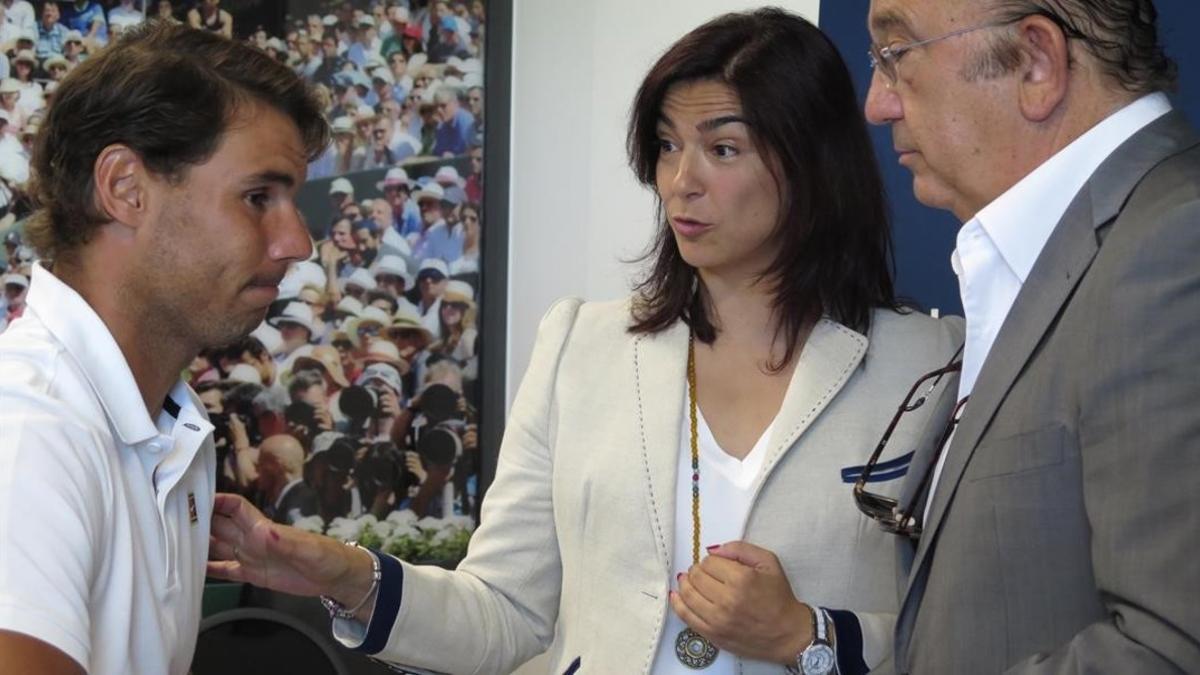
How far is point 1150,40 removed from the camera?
1500 millimetres

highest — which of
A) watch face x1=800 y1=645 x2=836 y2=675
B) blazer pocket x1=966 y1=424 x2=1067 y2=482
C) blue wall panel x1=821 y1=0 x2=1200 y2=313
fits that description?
blue wall panel x1=821 y1=0 x2=1200 y2=313

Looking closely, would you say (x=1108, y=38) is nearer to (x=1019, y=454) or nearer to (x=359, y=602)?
(x=1019, y=454)

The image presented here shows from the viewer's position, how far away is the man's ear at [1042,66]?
4.83 ft

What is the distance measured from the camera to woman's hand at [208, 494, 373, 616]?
2.13m

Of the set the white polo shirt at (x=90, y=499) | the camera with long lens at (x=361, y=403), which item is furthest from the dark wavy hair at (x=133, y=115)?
the camera with long lens at (x=361, y=403)

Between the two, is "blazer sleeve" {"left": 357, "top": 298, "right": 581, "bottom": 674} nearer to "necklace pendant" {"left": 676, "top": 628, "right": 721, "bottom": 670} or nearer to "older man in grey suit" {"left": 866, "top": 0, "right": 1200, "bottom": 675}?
"necklace pendant" {"left": 676, "top": 628, "right": 721, "bottom": 670}

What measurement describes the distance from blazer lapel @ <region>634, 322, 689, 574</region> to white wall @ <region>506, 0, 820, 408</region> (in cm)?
164

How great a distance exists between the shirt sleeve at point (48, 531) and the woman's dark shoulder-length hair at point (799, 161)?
3.49 feet

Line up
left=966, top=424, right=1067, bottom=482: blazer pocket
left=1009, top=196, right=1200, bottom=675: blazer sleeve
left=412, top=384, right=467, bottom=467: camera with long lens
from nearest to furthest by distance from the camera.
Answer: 1. left=1009, top=196, right=1200, bottom=675: blazer sleeve
2. left=966, top=424, right=1067, bottom=482: blazer pocket
3. left=412, top=384, right=467, bottom=467: camera with long lens

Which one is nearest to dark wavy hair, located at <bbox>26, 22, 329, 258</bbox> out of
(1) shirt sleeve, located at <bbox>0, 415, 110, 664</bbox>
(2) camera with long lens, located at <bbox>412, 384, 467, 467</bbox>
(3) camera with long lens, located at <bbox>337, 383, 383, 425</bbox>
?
(1) shirt sleeve, located at <bbox>0, 415, 110, 664</bbox>

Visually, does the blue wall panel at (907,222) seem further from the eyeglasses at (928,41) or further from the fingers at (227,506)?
the fingers at (227,506)

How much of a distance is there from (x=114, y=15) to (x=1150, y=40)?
3.06 m

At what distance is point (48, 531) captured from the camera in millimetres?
1521

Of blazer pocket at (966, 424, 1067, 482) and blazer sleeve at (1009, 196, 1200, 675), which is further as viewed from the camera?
blazer pocket at (966, 424, 1067, 482)
